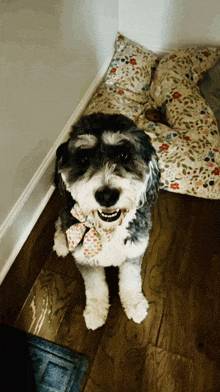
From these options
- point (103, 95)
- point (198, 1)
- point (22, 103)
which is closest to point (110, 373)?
point (22, 103)

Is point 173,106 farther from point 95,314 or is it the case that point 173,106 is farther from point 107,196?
point 95,314

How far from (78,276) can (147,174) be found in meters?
0.94

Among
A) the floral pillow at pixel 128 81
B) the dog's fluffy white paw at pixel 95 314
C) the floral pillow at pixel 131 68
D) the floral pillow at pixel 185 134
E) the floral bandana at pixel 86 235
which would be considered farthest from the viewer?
the floral pillow at pixel 131 68

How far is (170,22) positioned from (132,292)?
2.88m

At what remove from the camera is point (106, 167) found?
46.8 inches

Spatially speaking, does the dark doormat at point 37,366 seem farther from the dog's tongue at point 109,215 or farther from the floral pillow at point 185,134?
the floral pillow at point 185,134

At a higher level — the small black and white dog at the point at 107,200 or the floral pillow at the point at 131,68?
the floral pillow at the point at 131,68

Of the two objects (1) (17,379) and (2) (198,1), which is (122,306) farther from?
(2) (198,1)

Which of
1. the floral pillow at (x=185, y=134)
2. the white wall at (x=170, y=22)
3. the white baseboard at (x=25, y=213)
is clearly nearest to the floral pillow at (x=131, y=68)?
the floral pillow at (x=185, y=134)

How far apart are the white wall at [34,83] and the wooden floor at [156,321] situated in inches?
19.1

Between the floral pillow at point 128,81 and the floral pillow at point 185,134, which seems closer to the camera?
the floral pillow at point 185,134

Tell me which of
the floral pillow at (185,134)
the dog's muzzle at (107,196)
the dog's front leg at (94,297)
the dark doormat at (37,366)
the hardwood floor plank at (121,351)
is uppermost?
the floral pillow at (185,134)

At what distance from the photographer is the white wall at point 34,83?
148 centimetres

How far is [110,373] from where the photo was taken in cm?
151
